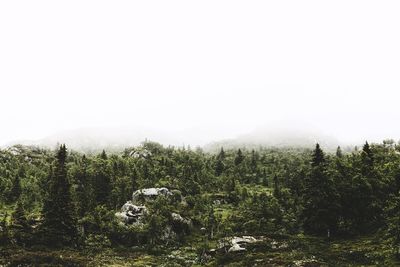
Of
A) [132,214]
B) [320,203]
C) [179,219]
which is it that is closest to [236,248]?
[320,203]

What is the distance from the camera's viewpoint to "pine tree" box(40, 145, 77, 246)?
65.2 metres

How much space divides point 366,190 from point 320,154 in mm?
10687

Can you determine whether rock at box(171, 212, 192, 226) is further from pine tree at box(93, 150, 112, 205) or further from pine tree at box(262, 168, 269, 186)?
pine tree at box(262, 168, 269, 186)

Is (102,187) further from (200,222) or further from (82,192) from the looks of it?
(200,222)

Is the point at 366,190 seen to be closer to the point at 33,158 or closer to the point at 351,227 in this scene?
the point at 351,227

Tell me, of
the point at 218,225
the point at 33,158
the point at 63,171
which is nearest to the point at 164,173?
the point at 218,225

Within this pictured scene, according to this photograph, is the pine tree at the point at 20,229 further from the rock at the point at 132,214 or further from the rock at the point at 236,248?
the rock at the point at 236,248

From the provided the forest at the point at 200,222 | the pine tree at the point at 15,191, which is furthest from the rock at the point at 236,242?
the pine tree at the point at 15,191

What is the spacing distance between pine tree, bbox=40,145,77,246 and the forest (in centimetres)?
16

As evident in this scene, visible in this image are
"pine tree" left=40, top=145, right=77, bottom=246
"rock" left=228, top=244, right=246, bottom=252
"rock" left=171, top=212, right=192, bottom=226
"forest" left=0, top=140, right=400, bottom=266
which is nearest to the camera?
"forest" left=0, top=140, right=400, bottom=266

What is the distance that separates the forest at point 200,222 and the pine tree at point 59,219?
0.16 meters

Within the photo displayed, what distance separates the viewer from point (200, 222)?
315ft

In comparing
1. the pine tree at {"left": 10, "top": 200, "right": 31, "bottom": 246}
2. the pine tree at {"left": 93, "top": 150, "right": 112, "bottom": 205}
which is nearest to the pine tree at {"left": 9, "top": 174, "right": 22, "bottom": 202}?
the pine tree at {"left": 93, "top": 150, "right": 112, "bottom": 205}

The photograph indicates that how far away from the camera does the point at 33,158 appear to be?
609ft
